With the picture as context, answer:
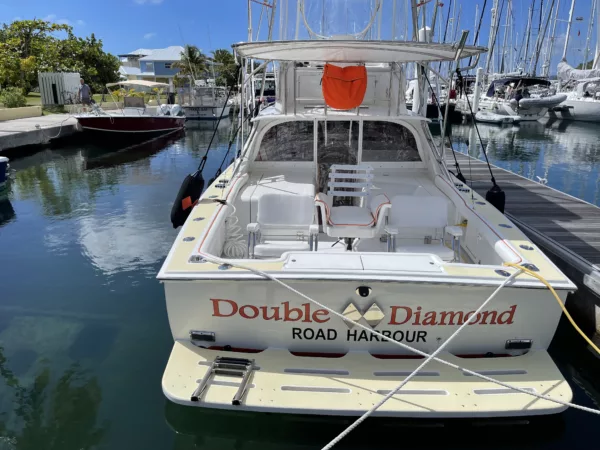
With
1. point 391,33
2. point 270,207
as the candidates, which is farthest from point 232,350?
point 391,33

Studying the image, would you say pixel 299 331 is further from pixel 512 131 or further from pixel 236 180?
pixel 512 131

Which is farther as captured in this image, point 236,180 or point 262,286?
point 236,180

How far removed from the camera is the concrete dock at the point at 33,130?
13.6 metres

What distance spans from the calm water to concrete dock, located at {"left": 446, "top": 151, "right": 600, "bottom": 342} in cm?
45

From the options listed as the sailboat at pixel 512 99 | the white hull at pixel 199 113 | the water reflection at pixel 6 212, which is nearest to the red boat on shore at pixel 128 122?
the white hull at pixel 199 113

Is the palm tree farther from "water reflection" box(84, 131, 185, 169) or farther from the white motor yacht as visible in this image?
the white motor yacht

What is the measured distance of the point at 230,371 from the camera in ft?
9.45

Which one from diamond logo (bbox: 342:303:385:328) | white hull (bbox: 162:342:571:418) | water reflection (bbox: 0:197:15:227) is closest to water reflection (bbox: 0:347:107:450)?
white hull (bbox: 162:342:571:418)

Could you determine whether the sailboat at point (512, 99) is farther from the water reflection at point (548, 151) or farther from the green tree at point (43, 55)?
the green tree at point (43, 55)

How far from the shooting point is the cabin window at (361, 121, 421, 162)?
5.56 meters

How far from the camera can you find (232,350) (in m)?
3.09

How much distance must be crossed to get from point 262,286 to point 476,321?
1.35 meters

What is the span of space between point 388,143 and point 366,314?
10.6 ft

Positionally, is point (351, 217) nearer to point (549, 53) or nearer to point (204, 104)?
point (204, 104)
